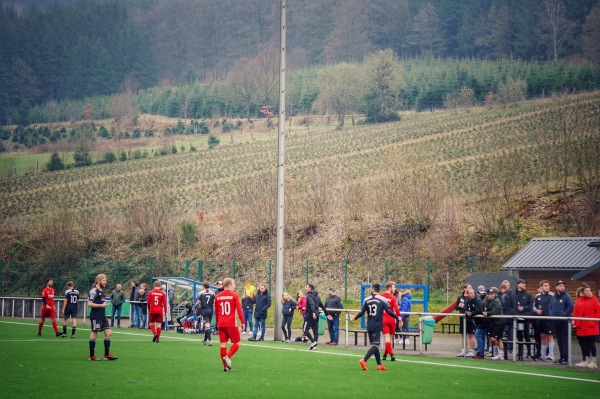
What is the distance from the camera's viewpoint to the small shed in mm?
30406

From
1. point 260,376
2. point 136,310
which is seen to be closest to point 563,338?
point 260,376

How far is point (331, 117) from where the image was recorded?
128 metres

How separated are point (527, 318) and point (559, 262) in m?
9.58

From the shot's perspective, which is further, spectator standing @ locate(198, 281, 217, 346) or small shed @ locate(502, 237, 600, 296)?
small shed @ locate(502, 237, 600, 296)

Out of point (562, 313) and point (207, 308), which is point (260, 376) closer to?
point (562, 313)

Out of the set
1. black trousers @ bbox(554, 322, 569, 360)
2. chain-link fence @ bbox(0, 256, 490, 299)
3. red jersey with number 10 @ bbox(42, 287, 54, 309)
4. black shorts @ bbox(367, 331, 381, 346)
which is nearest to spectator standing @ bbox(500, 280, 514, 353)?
black trousers @ bbox(554, 322, 569, 360)

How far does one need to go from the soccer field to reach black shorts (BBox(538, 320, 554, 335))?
1865 millimetres

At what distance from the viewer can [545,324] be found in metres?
22.8

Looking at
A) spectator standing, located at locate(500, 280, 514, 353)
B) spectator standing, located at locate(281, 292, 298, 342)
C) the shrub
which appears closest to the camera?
spectator standing, located at locate(500, 280, 514, 353)

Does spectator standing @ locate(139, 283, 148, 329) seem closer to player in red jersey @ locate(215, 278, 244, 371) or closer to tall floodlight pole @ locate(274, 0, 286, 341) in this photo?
tall floodlight pole @ locate(274, 0, 286, 341)

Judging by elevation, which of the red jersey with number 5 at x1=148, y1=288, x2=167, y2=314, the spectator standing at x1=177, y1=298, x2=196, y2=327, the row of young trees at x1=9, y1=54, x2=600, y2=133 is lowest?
the spectator standing at x1=177, y1=298, x2=196, y2=327

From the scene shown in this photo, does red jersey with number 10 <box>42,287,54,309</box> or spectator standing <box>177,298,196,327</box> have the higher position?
red jersey with number 10 <box>42,287,54,309</box>

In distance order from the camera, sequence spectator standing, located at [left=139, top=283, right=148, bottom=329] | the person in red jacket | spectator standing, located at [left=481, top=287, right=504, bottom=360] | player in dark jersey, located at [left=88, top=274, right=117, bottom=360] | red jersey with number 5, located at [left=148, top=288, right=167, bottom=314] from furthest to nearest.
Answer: spectator standing, located at [left=139, top=283, right=148, bottom=329], red jersey with number 5, located at [left=148, top=288, right=167, bottom=314], spectator standing, located at [left=481, top=287, right=504, bottom=360], the person in red jacket, player in dark jersey, located at [left=88, top=274, right=117, bottom=360]

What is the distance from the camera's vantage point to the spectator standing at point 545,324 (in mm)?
22922
